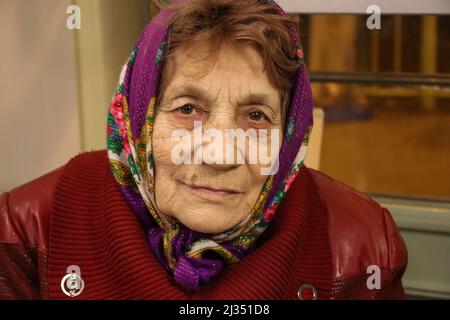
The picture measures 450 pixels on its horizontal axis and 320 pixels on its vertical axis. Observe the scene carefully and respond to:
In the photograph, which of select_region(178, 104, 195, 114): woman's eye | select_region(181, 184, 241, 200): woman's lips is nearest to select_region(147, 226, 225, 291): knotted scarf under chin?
select_region(181, 184, 241, 200): woman's lips

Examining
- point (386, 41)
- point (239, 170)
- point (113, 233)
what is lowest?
point (113, 233)

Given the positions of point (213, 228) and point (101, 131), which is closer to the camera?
point (213, 228)

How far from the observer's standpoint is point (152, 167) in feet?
3.84

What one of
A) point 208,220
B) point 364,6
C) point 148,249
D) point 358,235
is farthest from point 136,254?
point 364,6

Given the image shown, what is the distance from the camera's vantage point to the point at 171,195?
3.76 feet

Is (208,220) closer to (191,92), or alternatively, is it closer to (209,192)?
(209,192)

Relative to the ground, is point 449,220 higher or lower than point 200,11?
lower

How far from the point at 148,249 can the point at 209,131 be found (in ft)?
0.87

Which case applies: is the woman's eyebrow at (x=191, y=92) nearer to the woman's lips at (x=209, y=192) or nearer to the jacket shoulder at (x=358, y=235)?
the woman's lips at (x=209, y=192)

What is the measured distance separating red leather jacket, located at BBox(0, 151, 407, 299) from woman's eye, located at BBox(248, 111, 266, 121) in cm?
22

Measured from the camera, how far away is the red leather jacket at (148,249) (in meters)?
1.18
